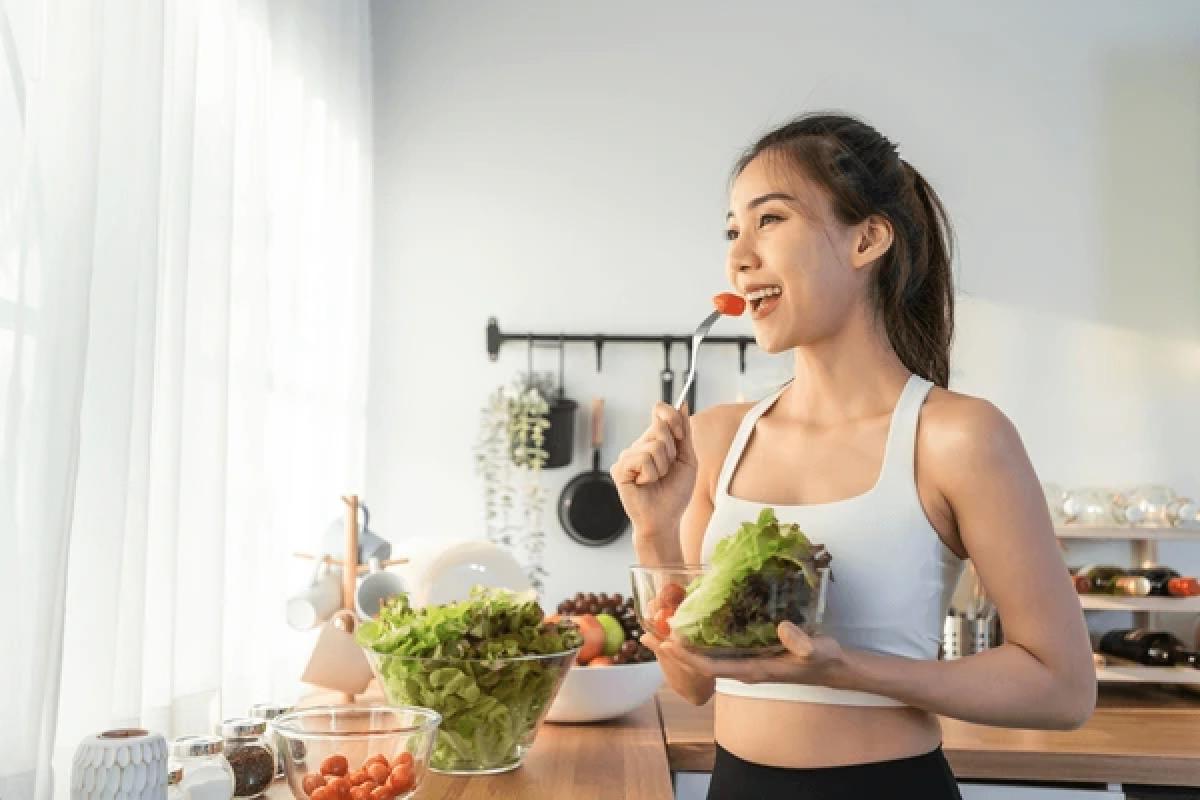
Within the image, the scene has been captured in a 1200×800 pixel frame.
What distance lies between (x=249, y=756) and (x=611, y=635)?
71cm

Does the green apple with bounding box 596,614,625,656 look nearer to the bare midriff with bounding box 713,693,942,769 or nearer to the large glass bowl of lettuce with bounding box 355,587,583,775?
the large glass bowl of lettuce with bounding box 355,587,583,775

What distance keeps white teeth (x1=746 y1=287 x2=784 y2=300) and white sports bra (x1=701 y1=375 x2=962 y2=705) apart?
0.61ft

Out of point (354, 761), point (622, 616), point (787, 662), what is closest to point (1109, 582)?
point (622, 616)

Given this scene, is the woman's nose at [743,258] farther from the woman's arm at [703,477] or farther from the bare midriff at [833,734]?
the bare midriff at [833,734]

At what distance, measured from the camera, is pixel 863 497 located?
1.17 meters

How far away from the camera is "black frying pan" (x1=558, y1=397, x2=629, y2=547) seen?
284 centimetres

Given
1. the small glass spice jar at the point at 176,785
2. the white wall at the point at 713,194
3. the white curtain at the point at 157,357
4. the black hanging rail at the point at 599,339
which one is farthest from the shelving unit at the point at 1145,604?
the small glass spice jar at the point at 176,785

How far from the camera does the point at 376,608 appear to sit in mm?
1870

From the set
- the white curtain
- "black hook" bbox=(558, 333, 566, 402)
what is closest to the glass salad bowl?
the white curtain

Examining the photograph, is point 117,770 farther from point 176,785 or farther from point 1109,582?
point 1109,582

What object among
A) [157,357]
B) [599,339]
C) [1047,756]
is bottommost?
[1047,756]

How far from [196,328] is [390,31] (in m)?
1.54

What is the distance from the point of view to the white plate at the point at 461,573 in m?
1.99

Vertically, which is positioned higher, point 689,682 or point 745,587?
point 745,587
